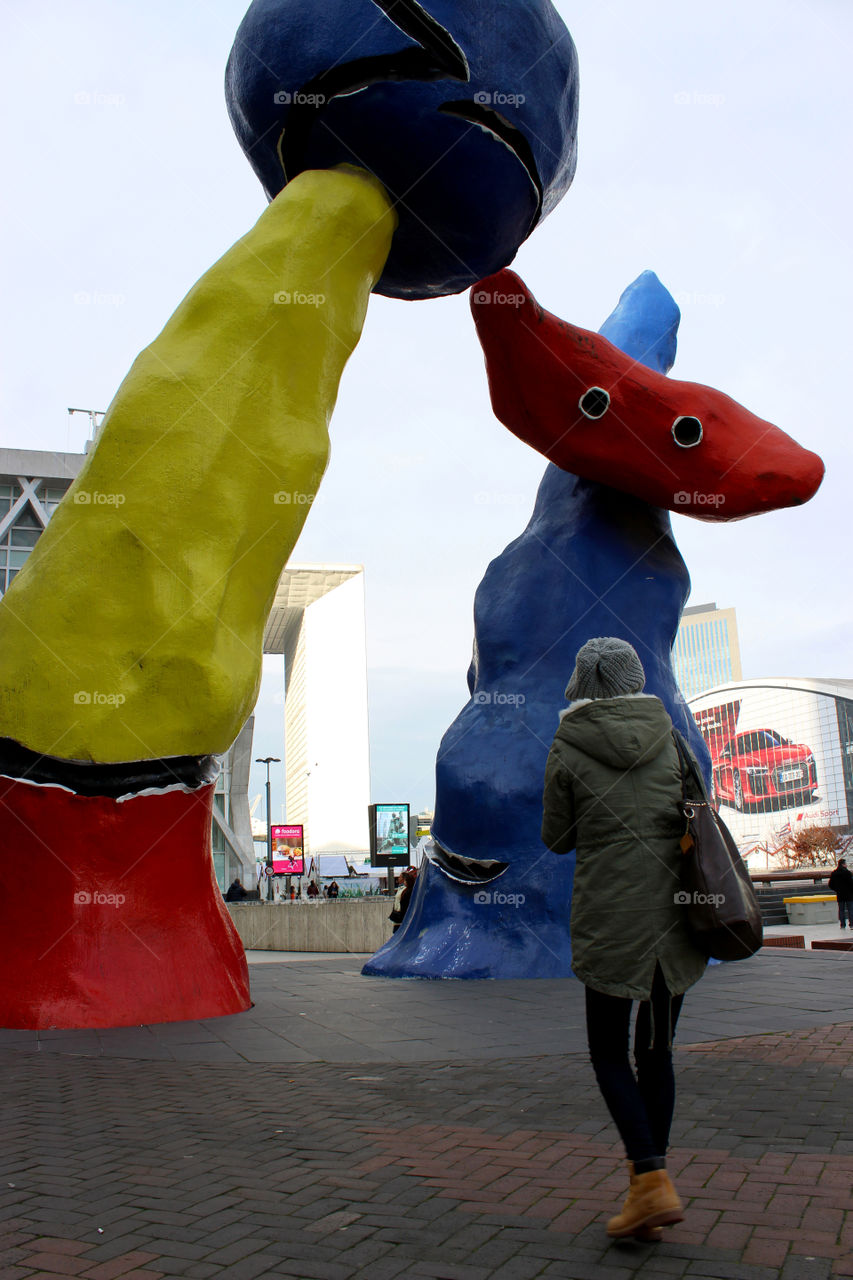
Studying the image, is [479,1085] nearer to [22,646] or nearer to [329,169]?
[22,646]

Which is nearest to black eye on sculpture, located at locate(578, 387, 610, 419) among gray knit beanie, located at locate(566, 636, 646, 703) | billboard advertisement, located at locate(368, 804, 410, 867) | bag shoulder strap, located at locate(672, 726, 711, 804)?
gray knit beanie, located at locate(566, 636, 646, 703)

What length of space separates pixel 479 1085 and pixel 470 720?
607 centimetres

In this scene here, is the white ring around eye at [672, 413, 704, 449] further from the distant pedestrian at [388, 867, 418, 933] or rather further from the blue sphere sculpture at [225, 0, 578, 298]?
the distant pedestrian at [388, 867, 418, 933]

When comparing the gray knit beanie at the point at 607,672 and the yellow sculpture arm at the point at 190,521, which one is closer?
the gray knit beanie at the point at 607,672

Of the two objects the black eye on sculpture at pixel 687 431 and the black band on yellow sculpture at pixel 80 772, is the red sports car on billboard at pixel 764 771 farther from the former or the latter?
the black band on yellow sculpture at pixel 80 772

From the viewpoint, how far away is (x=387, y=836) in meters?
28.2

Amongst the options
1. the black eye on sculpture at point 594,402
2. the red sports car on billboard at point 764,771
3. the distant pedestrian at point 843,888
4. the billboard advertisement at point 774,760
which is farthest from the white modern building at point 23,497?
the red sports car on billboard at point 764,771

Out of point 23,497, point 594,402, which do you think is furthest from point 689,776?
point 23,497

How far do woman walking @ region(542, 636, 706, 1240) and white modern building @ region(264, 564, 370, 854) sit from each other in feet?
249

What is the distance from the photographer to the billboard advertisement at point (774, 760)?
326ft

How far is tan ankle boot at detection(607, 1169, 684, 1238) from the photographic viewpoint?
2859 mm

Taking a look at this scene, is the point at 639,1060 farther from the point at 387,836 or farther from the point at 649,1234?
the point at 387,836

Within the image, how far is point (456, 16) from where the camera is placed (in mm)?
8391

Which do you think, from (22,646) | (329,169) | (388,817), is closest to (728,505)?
(329,169)
